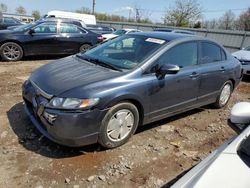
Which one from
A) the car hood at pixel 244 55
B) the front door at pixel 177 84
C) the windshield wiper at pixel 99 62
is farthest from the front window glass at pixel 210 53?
the car hood at pixel 244 55

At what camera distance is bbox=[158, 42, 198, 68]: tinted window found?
4.38m

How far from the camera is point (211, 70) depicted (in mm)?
5227

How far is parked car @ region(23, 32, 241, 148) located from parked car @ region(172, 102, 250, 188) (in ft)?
5.79

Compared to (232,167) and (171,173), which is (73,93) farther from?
(232,167)

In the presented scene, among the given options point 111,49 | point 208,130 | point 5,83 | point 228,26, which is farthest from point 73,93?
point 228,26

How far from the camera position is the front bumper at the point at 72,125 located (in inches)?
136

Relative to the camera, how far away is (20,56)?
9.88m

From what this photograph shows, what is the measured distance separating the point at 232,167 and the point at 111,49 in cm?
328

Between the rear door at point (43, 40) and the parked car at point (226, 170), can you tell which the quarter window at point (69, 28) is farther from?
the parked car at point (226, 170)

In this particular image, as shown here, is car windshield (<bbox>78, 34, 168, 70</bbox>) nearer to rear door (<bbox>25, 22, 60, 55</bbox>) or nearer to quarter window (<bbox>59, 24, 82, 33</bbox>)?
rear door (<bbox>25, 22, 60, 55</bbox>)

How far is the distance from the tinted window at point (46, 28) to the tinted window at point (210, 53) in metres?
6.81

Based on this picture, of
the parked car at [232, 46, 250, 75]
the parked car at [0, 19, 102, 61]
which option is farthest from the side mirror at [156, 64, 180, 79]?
the parked car at [0, 19, 102, 61]

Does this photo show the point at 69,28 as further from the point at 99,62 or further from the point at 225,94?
the point at 99,62

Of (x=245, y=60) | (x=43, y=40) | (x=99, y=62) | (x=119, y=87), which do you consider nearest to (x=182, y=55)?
(x=99, y=62)
